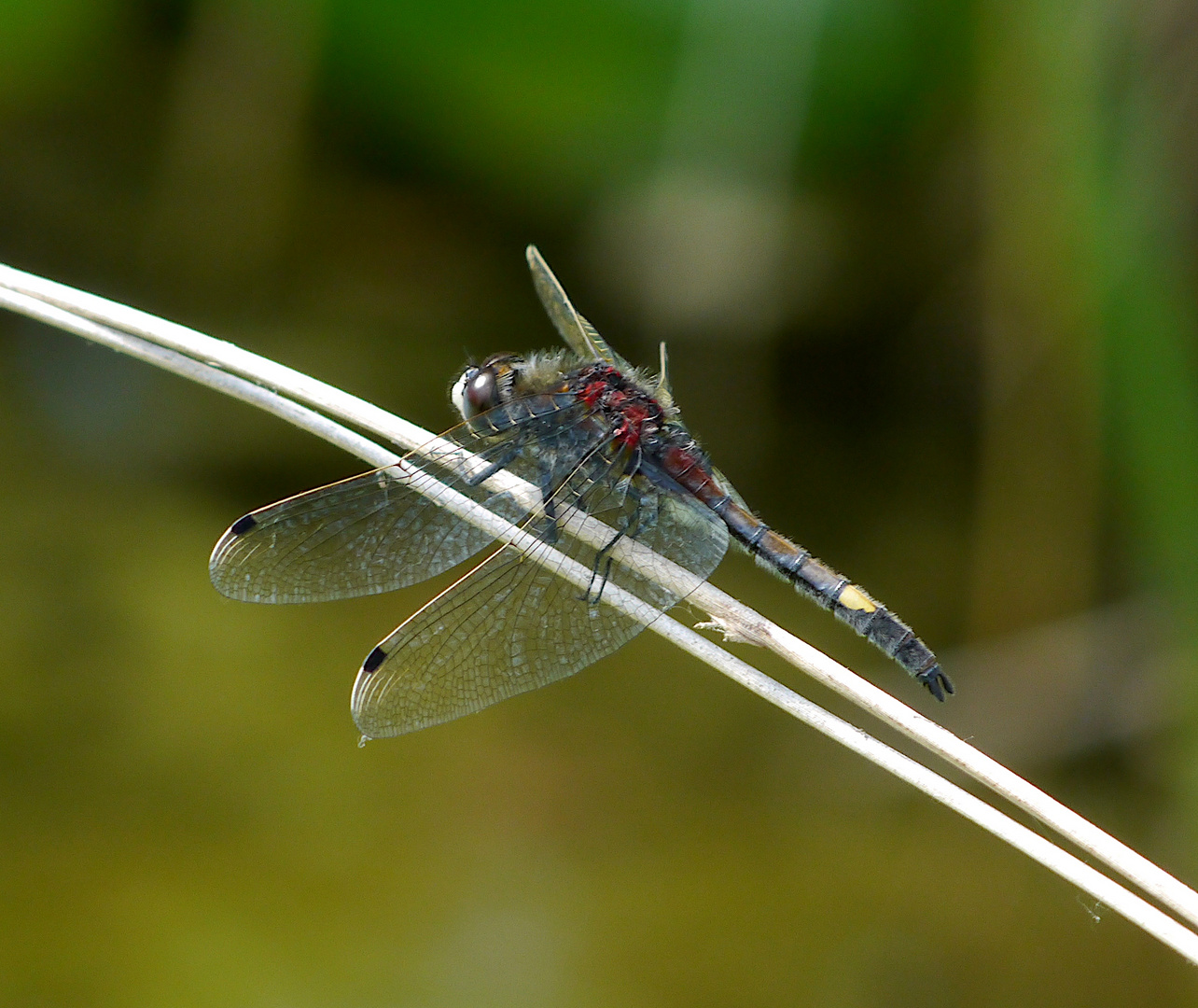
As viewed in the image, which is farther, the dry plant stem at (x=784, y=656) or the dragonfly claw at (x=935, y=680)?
the dragonfly claw at (x=935, y=680)

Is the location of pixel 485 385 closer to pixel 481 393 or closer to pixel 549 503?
pixel 481 393

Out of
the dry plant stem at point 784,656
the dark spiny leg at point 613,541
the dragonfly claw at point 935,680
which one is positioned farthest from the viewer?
the dragonfly claw at point 935,680

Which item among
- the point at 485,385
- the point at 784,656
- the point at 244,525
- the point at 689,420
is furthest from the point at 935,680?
the point at 689,420

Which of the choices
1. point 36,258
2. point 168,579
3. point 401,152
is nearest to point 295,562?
point 168,579

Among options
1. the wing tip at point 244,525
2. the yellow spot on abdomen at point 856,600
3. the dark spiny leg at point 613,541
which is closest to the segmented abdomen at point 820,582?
the yellow spot on abdomen at point 856,600

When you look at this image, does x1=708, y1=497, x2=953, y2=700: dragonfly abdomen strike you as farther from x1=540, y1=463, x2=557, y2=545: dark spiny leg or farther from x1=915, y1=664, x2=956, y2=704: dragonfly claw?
x1=540, y1=463, x2=557, y2=545: dark spiny leg

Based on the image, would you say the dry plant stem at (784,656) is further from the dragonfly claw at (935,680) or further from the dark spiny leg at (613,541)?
the dragonfly claw at (935,680)
